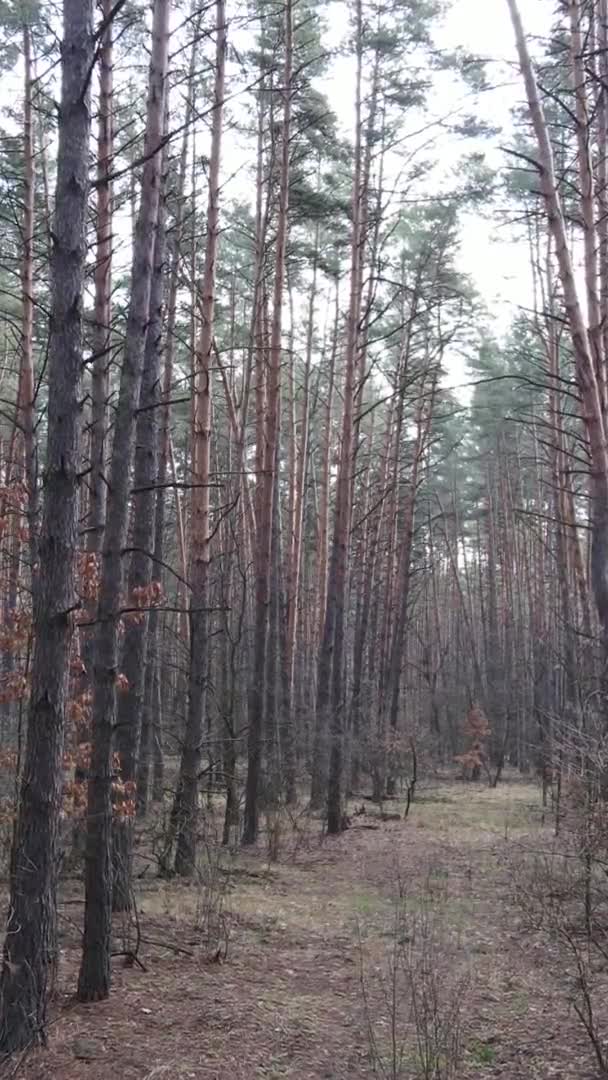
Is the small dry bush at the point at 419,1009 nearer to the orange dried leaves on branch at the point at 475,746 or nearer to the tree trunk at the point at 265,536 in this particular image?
the tree trunk at the point at 265,536

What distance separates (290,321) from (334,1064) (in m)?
19.0

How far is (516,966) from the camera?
6.93 meters

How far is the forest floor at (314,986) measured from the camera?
4.88 metres

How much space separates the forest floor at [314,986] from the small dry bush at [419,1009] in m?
0.02

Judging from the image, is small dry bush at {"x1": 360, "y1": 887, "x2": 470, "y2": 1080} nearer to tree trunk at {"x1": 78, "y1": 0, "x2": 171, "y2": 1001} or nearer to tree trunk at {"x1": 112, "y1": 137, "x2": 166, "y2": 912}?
tree trunk at {"x1": 78, "y1": 0, "x2": 171, "y2": 1001}

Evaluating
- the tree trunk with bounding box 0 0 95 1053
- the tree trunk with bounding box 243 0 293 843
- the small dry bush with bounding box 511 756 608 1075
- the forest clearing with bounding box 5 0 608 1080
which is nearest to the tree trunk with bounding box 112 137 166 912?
the forest clearing with bounding box 5 0 608 1080

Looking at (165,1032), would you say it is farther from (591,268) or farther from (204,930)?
(591,268)

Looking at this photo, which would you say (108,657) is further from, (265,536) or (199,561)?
(265,536)

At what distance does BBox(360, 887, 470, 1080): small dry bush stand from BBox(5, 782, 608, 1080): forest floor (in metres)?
0.02

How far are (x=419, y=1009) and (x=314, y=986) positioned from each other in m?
1.41

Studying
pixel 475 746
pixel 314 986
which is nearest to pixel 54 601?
pixel 314 986

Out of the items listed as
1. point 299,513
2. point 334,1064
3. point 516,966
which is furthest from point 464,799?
point 334,1064

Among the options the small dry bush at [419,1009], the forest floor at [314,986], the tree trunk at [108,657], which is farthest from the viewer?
the tree trunk at [108,657]

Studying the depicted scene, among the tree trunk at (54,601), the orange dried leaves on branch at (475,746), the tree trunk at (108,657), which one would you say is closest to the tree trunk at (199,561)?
the tree trunk at (108,657)
